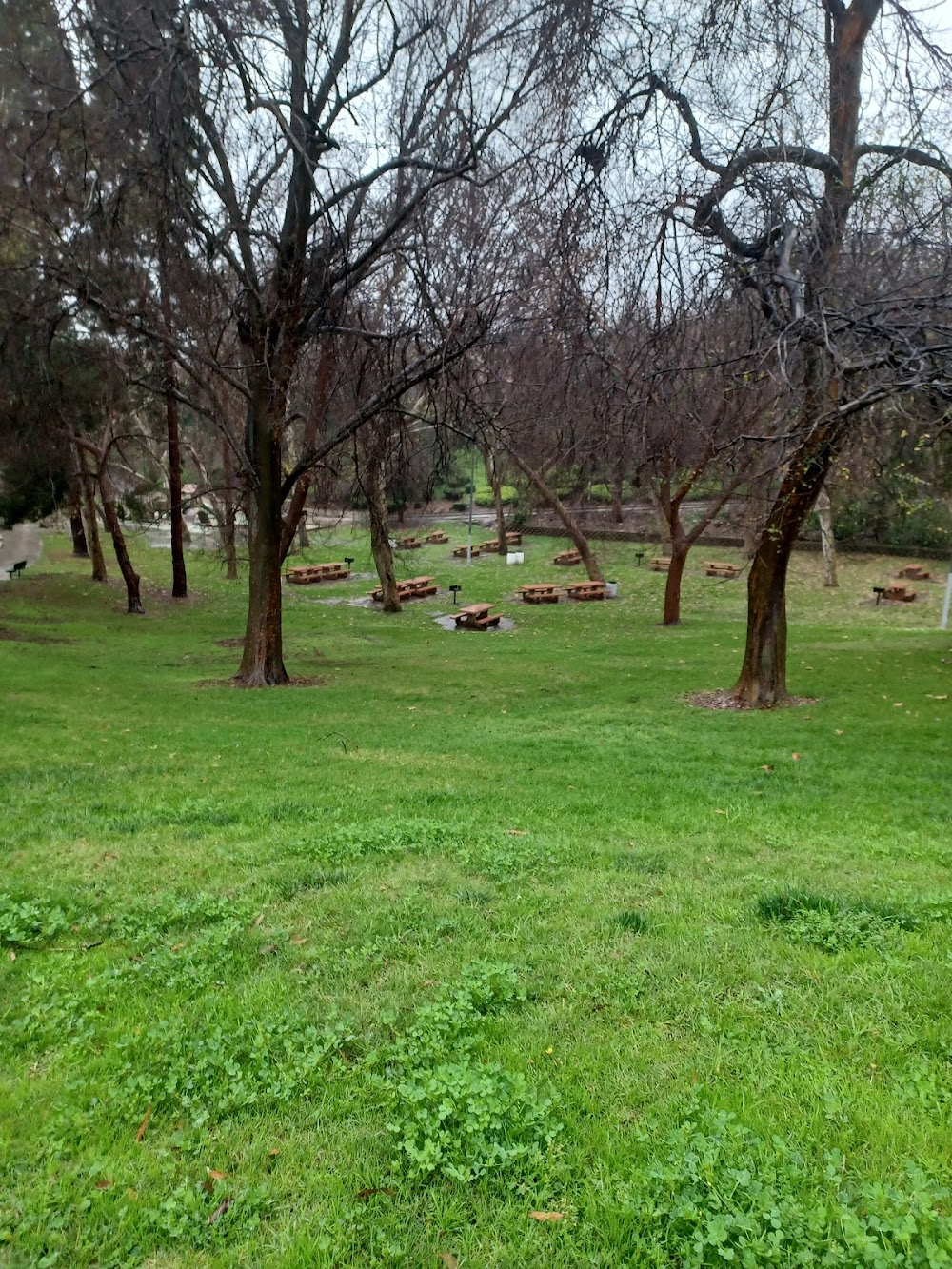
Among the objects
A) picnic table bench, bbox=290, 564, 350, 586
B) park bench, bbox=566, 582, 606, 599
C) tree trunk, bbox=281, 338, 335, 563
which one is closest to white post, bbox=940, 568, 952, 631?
park bench, bbox=566, 582, 606, 599

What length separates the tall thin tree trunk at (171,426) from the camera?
12.0m

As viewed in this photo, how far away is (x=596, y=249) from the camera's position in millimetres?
8875

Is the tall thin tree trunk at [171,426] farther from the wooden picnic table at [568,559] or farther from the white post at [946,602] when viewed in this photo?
the white post at [946,602]

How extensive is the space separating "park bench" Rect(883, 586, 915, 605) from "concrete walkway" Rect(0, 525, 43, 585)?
2574cm

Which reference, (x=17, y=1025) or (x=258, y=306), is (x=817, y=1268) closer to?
(x=17, y=1025)

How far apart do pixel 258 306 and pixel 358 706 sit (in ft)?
18.9

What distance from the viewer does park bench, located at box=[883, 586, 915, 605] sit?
25859 mm

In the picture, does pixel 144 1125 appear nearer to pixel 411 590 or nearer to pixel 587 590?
pixel 411 590

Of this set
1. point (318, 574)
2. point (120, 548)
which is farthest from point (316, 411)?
point (318, 574)

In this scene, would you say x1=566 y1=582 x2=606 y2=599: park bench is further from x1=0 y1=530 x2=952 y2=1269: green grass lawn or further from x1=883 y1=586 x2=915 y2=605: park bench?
x1=0 y1=530 x2=952 y2=1269: green grass lawn

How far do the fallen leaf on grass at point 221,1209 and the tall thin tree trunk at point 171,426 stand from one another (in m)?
11.0

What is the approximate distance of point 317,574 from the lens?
31969mm

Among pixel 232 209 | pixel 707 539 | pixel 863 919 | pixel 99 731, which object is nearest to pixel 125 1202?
pixel 863 919

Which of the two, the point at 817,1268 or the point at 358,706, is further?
the point at 358,706
